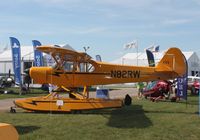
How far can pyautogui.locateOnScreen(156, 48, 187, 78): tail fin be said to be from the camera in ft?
57.3

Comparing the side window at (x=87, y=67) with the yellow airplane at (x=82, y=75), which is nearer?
the yellow airplane at (x=82, y=75)

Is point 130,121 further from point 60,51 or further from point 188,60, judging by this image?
point 188,60

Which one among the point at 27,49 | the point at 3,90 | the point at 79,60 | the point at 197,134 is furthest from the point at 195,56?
the point at 197,134

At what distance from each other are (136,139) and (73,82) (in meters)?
7.24

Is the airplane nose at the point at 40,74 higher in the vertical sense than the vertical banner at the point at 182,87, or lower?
A: higher

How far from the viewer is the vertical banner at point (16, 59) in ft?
97.5

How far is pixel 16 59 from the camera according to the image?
30438 mm

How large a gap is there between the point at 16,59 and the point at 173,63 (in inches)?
642

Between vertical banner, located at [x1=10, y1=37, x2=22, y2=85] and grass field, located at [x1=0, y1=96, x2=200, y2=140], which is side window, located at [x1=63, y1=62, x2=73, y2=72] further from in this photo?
vertical banner, located at [x1=10, y1=37, x2=22, y2=85]

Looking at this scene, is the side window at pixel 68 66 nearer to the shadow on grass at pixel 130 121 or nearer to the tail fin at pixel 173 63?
the shadow on grass at pixel 130 121

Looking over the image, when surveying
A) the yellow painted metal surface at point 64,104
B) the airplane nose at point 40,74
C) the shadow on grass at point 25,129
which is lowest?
the shadow on grass at point 25,129

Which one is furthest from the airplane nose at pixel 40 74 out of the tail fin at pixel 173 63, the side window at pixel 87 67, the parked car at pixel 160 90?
the parked car at pixel 160 90

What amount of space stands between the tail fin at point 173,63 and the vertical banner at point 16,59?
1480 centimetres

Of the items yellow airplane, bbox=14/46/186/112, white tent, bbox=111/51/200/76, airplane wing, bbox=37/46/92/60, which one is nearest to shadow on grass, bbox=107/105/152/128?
yellow airplane, bbox=14/46/186/112
